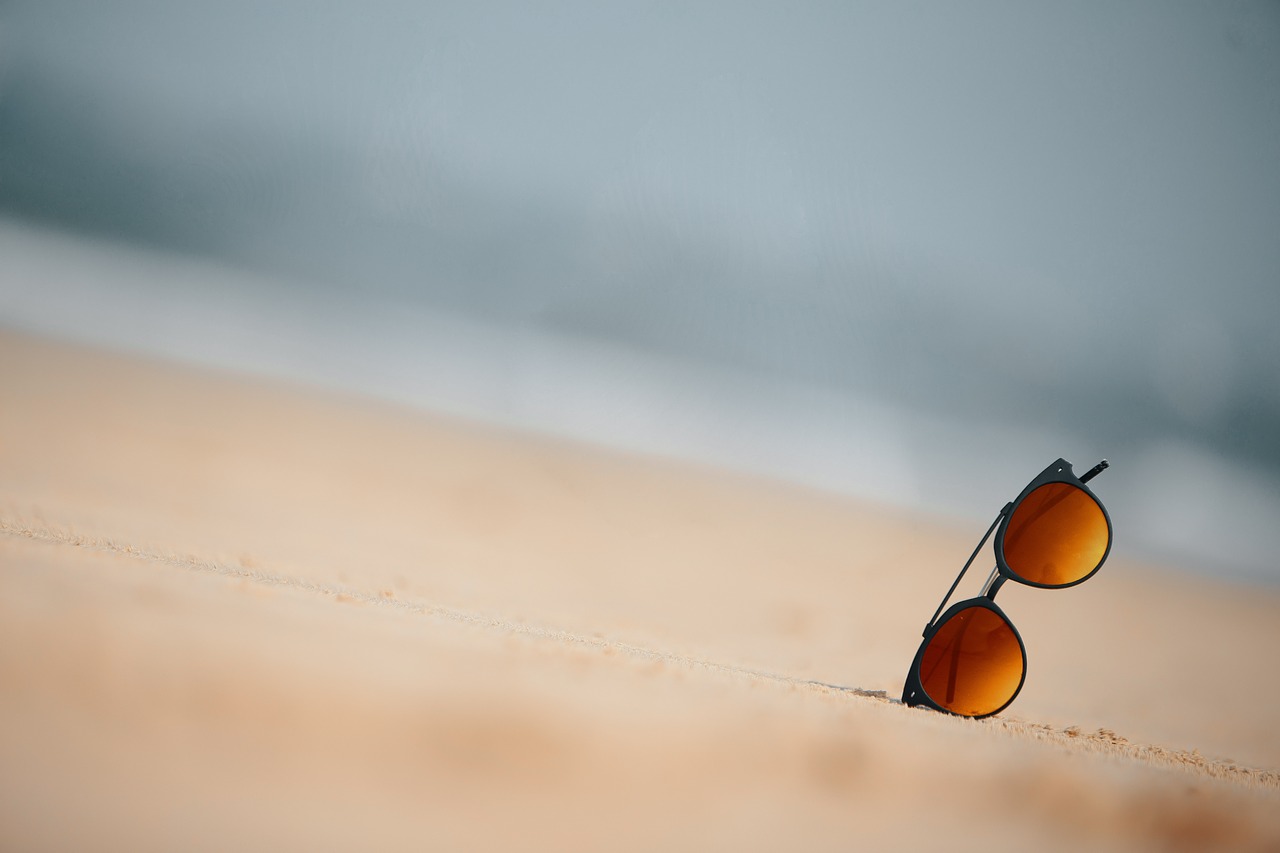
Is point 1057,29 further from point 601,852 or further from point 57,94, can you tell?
point 57,94

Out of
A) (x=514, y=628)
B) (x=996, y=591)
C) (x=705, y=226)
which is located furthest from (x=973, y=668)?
(x=705, y=226)

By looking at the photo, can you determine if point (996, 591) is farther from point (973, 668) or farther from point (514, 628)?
point (514, 628)

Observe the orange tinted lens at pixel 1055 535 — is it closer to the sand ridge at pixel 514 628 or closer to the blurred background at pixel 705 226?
the sand ridge at pixel 514 628

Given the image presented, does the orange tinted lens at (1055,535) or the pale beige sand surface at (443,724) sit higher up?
the orange tinted lens at (1055,535)

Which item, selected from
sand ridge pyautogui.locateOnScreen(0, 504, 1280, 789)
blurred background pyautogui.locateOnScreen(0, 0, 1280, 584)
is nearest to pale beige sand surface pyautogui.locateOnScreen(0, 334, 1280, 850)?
sand ridge pyautogui.locateOnScreen(0, 504, 1280, 789)

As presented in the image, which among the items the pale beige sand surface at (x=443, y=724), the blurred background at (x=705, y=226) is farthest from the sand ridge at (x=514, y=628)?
the blurred background at (x=705, y=226)

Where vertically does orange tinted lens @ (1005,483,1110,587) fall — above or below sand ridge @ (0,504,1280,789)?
above

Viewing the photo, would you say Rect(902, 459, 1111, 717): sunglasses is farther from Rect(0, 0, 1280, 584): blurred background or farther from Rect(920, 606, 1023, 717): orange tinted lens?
Rect(0, 0, 1280, 584): blurred background
